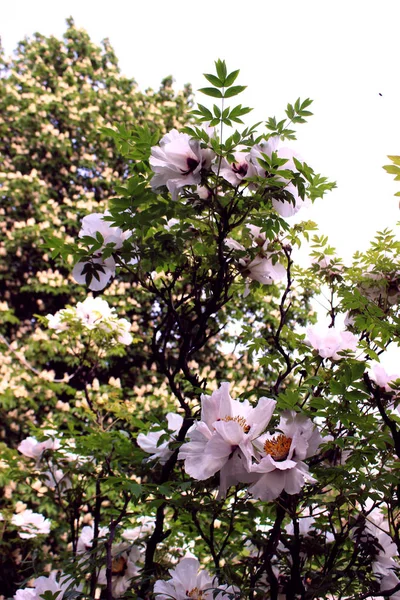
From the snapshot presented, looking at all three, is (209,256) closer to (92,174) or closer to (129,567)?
(129,567)

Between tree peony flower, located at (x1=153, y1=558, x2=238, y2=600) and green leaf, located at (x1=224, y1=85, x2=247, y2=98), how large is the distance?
113 cm

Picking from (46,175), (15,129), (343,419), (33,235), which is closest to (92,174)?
(46,175)

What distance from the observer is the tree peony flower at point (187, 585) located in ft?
3.84

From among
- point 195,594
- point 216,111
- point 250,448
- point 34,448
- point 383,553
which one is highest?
point 216,111

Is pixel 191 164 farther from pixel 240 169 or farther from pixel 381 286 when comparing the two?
pixel 381 286

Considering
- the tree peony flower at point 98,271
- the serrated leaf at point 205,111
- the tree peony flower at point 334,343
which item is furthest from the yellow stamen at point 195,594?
the serrated leaf at point 205,111

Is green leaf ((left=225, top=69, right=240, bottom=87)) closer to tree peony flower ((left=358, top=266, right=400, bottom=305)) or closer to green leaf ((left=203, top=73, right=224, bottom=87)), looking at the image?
green leaf ((left=203, top=73, right=224, bottom=87))

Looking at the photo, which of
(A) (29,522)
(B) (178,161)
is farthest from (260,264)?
(A) (29,522)

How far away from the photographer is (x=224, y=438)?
0.92 meters

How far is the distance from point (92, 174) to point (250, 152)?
6.95 m

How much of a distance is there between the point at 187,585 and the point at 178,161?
3.34 feet

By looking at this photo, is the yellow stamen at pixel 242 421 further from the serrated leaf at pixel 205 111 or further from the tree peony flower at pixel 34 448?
the tree peony flower at pixel 34 448

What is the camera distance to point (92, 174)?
7805 millimetres

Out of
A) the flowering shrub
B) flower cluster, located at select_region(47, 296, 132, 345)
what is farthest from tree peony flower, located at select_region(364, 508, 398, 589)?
flower cluster, located at select_region(47, 296, 132, 345)
